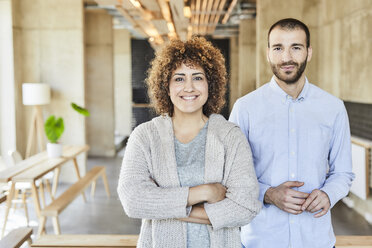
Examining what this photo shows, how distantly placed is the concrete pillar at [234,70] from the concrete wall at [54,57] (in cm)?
938

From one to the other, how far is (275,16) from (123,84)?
32.6ft

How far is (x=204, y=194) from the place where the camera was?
5.12 ft

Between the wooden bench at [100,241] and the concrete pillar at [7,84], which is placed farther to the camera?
the concrete pillar at [7,84]

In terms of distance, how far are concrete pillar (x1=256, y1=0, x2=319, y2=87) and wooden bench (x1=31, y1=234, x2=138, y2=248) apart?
4.44m

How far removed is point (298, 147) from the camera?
186 centimetres

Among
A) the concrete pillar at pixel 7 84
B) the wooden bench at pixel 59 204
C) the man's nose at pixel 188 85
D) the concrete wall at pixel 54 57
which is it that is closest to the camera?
the man's nose at pixel 188 85

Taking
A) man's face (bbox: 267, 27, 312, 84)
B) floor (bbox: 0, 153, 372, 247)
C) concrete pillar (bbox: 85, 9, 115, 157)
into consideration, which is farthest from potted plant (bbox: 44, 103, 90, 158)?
concrete pillar (bbox: 85, 9, 115, 157)

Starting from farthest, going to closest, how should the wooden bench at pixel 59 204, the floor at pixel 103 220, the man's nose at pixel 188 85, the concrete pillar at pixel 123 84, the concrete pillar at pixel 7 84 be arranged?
the concrete pillar at pixel 123 84
the concrete pillar at pixel 7 84
the floor at pixel 103 220
the wooden bench at pixel 59 204
the man's nose at pixel 188 85

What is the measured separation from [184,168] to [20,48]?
6.74m

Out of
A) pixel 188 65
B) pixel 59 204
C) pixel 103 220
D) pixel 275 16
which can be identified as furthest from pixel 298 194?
pixel 275 16

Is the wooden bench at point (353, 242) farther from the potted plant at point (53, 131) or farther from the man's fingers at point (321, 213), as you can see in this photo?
the potted plant at point (53, 131)

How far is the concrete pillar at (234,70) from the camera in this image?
53.9 feet

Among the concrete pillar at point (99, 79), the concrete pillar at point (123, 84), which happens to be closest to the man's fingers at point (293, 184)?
the concrete pillar at point (99, 79)

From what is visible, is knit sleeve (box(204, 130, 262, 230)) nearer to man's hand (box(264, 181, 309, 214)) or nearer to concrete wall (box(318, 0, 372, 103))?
man's hand (box(264, 181, 309, 214))
